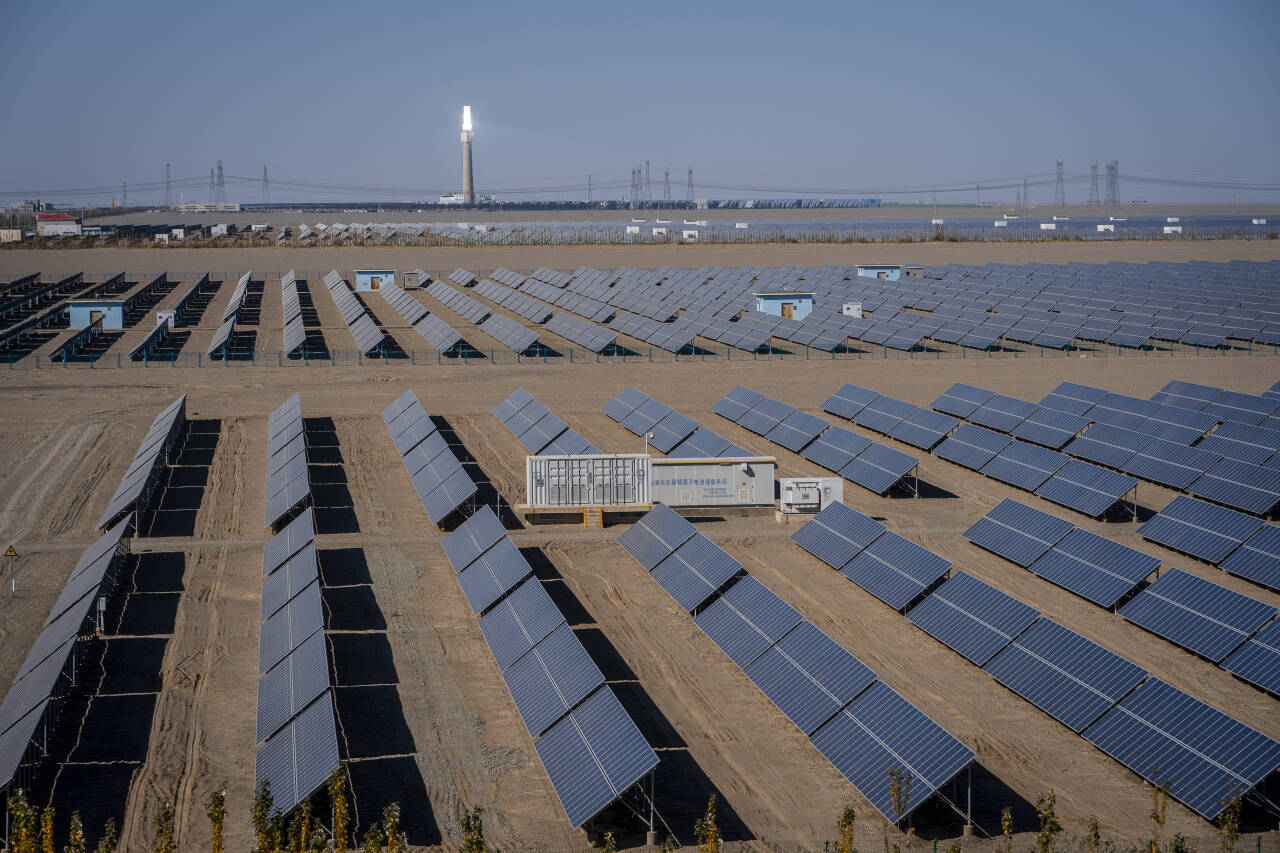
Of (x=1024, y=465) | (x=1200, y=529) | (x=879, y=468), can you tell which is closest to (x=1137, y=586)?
(x=1200, y=529)

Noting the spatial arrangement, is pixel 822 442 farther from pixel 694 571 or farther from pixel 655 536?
pixel 694 571

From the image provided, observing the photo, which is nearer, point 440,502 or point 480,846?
point 480,846

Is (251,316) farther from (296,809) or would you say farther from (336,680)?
(296,809)

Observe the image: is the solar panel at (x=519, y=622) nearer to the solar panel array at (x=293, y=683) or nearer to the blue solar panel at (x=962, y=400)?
the solar panel array at (x=293, y=683)

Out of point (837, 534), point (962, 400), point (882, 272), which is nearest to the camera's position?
point (837, 534)

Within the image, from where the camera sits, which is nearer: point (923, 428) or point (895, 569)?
point (895, 569)

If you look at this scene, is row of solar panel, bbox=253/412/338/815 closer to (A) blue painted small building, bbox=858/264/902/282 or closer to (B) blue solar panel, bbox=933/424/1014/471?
(B) blue solar panel, bbox=933/424/1014/471

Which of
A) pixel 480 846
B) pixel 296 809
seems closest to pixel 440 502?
pixel 296 809
